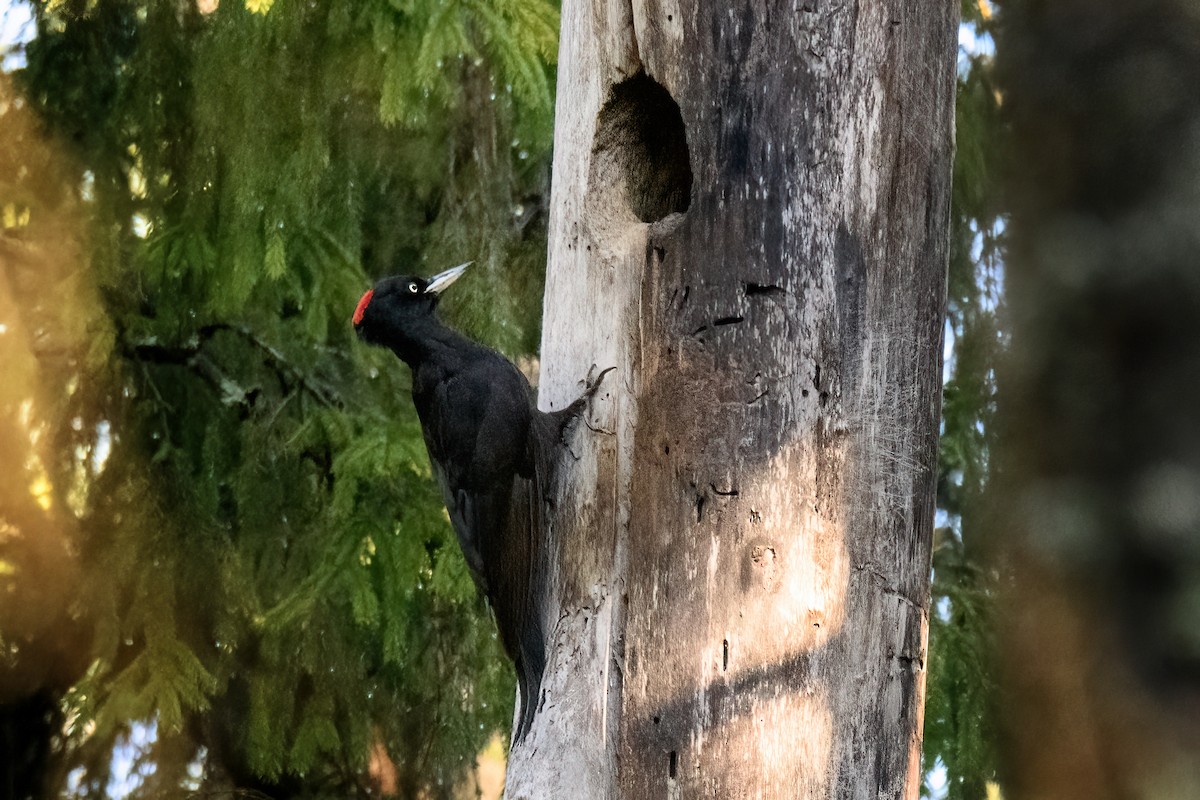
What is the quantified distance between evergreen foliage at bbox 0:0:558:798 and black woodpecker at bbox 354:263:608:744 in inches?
43.3

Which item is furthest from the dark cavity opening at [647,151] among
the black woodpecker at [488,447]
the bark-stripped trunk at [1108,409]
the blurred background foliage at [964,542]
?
the blurred background foliage at [964,542]

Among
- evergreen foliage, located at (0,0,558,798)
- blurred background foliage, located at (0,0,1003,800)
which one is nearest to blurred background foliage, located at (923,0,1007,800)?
blurred background foliage, located at (0,0,1003,800)

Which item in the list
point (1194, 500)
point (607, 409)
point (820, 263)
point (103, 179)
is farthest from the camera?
point (103, 179)

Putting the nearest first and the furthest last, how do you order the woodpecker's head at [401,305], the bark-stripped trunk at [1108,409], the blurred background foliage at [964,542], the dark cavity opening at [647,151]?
the bark-stripped trunk at [1108,409], the dark cavity opening at [647,151], the woodpecker's head at [401,305], the blurred background foliage at [964,542]

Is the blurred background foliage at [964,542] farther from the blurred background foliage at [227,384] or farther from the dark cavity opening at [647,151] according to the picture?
the dark cavity opening at [647,151]

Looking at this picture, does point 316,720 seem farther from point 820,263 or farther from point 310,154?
point 820,263

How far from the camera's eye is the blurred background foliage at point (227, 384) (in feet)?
13.8

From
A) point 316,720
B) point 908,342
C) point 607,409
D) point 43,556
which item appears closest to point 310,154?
point 43,556

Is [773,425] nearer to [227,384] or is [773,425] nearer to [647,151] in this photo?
[647,151]

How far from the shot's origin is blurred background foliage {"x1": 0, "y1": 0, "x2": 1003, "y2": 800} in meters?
4.20

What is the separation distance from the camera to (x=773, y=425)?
208cm

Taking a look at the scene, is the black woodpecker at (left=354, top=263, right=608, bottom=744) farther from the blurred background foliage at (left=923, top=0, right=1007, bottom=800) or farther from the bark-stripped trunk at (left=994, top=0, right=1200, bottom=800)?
the blurred background foliage at (left=923, top=0, right=1007, bottom=800)

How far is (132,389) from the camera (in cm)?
443

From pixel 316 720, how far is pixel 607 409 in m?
2.64
